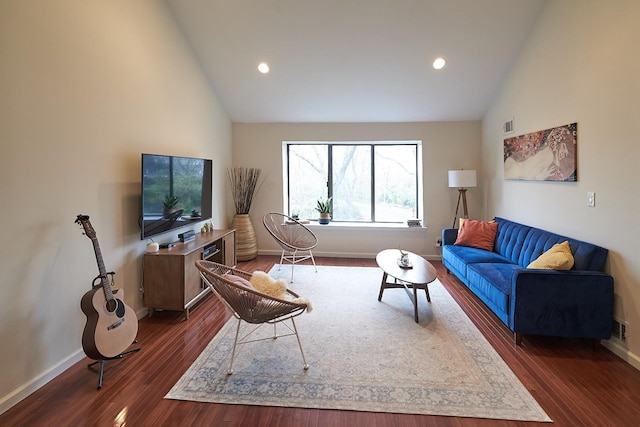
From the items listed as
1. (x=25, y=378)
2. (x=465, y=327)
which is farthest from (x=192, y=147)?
(x=465, y=327)

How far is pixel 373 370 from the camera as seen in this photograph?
228 cm

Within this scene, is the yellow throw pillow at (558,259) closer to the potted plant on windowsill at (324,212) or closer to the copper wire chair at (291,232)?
the copper wire chair at (291,232)

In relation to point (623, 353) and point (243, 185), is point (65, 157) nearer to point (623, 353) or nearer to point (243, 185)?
point (243, 185)

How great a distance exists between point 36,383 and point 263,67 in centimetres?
399

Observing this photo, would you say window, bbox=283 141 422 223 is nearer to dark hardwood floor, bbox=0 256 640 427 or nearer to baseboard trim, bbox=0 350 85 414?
dark hardwood floor, bbox=0 256 640 427

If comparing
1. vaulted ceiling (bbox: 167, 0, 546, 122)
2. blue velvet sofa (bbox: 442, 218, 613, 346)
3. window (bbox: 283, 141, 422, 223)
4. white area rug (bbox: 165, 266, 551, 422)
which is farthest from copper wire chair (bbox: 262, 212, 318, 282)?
blue velvet sofa (bbox: 442, 218, 613, 346)

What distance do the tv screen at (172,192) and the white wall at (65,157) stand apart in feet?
0.62

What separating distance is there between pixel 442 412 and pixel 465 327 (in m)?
1.23

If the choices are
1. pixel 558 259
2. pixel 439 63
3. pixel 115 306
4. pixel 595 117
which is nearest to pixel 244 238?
pixel 115 306

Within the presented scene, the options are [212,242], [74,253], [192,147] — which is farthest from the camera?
[192,147]

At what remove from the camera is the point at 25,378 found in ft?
Answer: 6.61

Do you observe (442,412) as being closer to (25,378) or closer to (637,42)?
(25,378)

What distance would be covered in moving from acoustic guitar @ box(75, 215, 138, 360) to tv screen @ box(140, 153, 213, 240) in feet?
2.31

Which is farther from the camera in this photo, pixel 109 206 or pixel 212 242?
pixel 212 242
